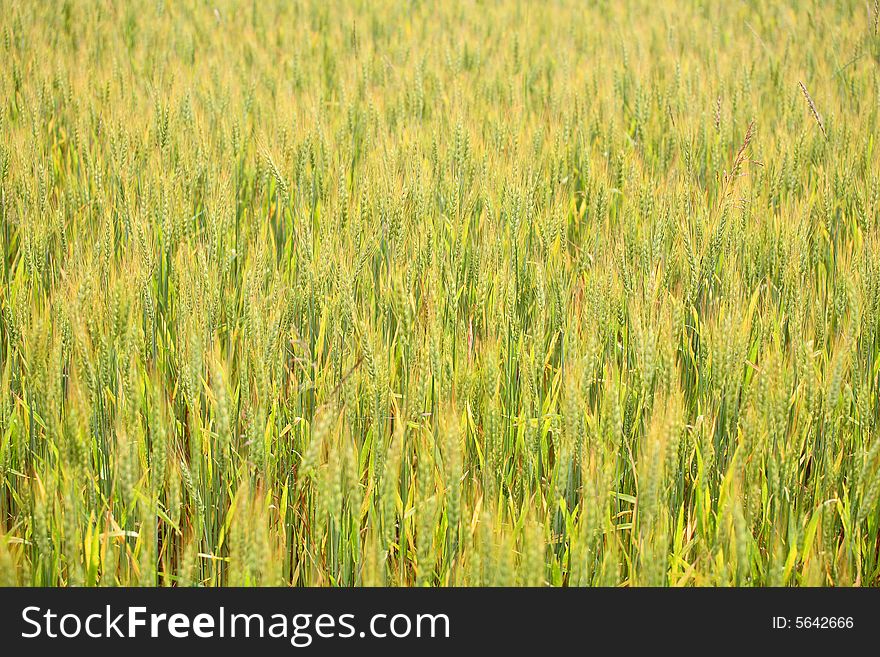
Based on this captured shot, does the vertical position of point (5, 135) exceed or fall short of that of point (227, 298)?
it exceeds it

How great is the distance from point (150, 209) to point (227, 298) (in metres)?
0.50

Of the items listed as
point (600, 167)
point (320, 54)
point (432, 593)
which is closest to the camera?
point (432, 593)

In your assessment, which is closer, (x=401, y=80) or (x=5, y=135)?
(x=5, y=135)

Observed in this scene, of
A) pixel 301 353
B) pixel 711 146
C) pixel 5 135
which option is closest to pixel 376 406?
pixel 301 353

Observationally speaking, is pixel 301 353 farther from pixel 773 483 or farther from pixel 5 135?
pixel 5 135

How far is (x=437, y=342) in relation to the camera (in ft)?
4.56

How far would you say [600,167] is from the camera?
2.34m

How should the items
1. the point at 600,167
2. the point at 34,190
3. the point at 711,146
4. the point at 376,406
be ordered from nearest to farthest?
the point at 376,406
the point at 34,190
the point at 600,167
the point at 711,146

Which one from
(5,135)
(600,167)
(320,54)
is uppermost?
(320,54)

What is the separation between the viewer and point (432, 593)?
44.4 inches

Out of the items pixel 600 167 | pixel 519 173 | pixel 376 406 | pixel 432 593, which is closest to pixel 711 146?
pixel 600 167

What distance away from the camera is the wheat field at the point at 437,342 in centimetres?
119

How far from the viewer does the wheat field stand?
119 cm

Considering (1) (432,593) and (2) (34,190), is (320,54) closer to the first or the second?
(2) (34,190)
